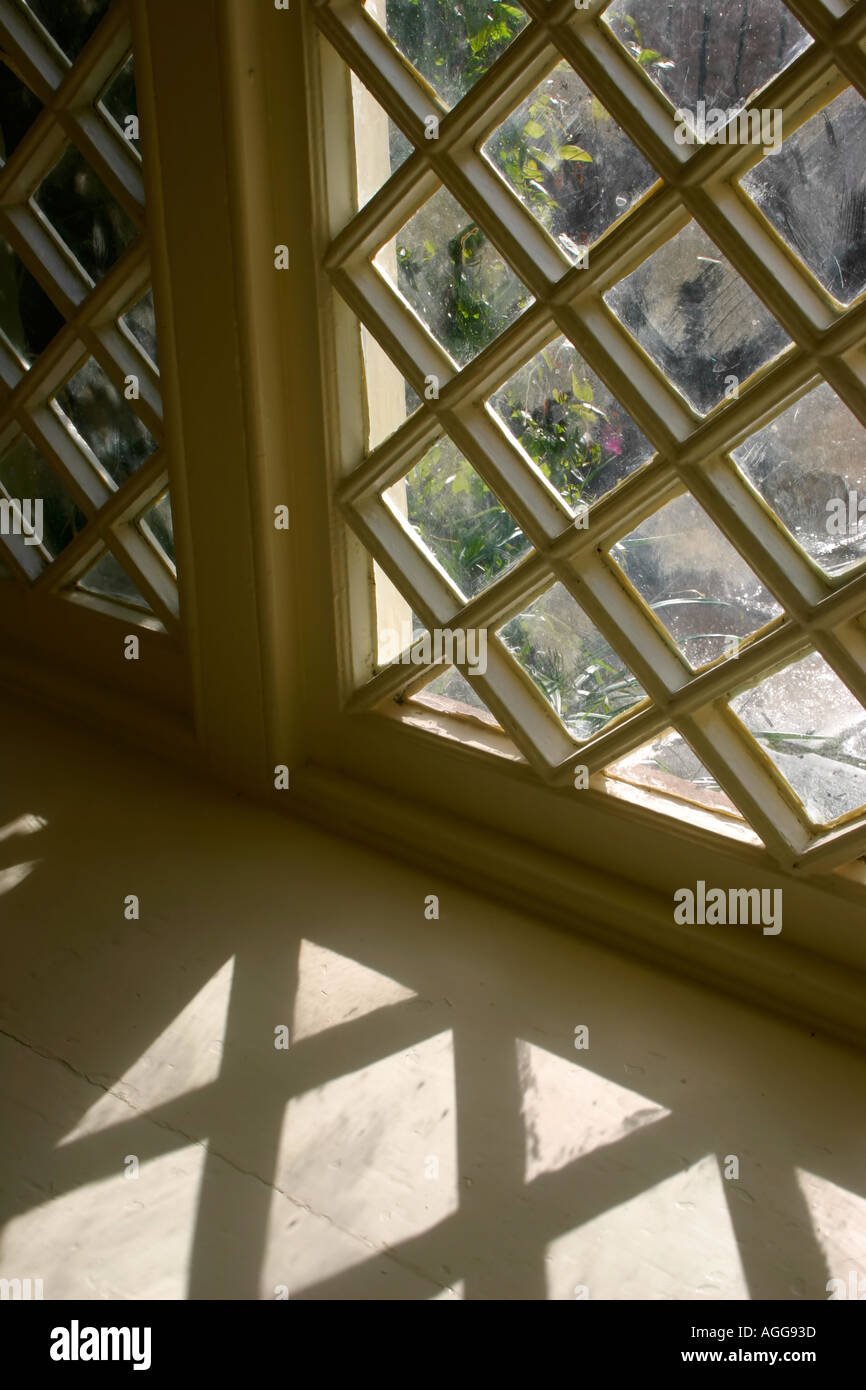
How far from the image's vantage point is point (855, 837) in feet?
4.13

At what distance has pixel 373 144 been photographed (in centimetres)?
142

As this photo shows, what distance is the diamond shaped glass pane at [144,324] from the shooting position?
1666 mm

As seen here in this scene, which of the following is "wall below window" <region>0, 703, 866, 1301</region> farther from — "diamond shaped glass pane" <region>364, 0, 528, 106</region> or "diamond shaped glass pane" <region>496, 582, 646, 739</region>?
"diamond shaped glass pane" <region>364, 0, 528, 106</region>

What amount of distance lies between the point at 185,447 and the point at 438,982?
73cm

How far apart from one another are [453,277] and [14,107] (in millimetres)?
740

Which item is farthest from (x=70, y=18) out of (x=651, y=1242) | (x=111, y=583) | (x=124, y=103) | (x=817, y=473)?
(x=651, y=1242)

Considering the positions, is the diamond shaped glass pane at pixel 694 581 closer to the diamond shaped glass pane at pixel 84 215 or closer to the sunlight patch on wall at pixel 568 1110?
the sunlight patch on wall at pixel 568 1110

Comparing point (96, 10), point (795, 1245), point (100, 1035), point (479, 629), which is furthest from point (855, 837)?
point (96, 10)

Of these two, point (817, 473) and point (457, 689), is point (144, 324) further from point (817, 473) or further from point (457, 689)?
point (817, 473)

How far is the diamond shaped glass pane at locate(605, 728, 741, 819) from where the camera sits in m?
1.41

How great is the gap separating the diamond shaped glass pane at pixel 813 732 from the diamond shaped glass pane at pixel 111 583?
930 mm

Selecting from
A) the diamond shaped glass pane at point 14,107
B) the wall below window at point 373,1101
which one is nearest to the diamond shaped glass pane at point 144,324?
the diamond shaped glass pane at point 14,107
